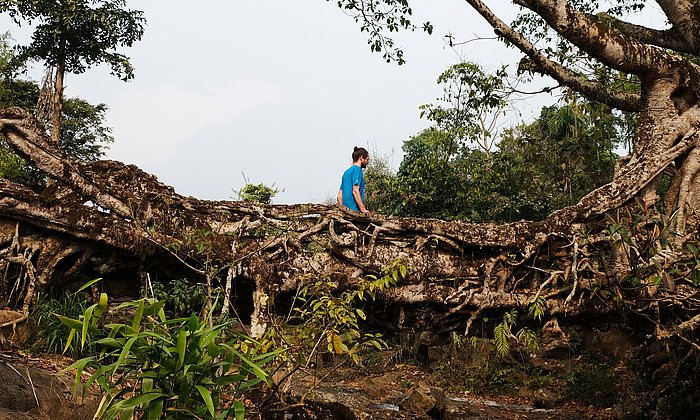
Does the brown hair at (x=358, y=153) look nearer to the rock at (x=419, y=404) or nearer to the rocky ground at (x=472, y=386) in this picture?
the rocky ground at (x=472, y=386)

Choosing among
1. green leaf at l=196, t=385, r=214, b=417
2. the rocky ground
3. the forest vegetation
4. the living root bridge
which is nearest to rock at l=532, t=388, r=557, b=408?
the rocky ground

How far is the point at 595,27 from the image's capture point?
6.47 metres

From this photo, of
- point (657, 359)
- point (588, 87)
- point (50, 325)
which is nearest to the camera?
point (50, 325)

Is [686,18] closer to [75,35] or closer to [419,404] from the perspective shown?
[419,404]

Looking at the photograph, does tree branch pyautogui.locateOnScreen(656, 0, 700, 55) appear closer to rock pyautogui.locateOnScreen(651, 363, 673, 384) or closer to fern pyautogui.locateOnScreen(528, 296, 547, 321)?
fern pyautogui.locateOnScreen(528, 296, 547, 321)

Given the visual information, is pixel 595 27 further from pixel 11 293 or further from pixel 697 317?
pixel 11 293

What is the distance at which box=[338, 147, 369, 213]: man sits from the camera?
702 centimetres

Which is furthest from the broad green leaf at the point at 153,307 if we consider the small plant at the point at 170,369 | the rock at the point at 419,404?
the rock at the point at 419,404

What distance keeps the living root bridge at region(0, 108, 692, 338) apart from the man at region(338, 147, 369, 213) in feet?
2.58

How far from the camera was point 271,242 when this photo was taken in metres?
5.88

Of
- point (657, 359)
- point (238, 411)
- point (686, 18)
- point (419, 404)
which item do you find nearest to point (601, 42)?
point (686, 18)

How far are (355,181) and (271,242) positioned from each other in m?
1.55

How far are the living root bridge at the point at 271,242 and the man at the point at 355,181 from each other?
785 mm

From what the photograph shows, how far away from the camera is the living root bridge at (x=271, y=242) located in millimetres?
5895
